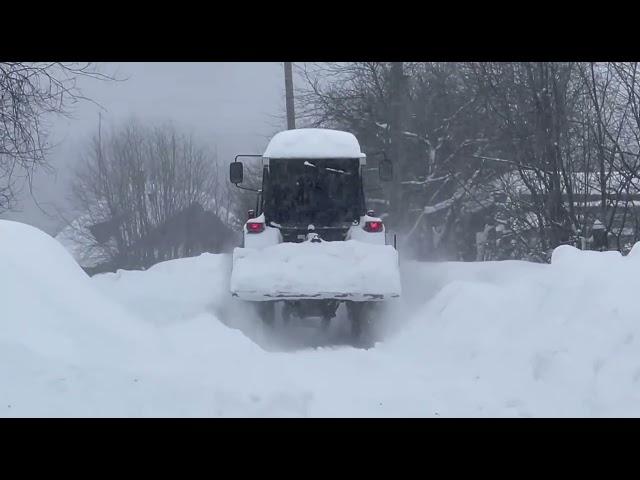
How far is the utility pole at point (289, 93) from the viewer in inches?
838

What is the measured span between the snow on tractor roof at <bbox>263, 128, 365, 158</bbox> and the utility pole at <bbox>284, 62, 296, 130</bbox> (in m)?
9.85

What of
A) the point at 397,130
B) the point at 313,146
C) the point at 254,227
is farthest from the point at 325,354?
the point at 397,130

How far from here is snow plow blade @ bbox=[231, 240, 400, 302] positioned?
945cm

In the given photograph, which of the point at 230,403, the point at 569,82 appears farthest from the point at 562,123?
the point at 230,403

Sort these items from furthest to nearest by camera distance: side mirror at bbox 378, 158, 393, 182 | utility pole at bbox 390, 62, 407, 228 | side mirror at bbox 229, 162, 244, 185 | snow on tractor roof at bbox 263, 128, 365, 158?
utility pole at bbox 390, 62, 407, 228 → side mirror at bbox 378, 158, 393, 182 → snow on tractor roof at bbox 263, 128, 365, 158 → side mirror at bbox 229, 162, 244, 185

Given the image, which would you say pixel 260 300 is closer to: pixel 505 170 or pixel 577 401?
pixel 577 401

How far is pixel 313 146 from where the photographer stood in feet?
37.0

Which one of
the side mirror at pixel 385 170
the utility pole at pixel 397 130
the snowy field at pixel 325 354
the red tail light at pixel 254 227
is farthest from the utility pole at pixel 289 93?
the snowy field at pixel 325 354

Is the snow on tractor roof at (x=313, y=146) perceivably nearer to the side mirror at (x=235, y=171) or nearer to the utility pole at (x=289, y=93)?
the side mirror at (x=235, y=171)

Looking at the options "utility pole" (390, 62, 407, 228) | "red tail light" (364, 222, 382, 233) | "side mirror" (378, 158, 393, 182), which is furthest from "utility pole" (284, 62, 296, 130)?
"red tail light" (364, 222, 382, 233)

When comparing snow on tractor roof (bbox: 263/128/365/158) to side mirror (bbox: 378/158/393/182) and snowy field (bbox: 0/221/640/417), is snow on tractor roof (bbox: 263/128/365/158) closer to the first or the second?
side mirror (bbox: 378/158/393/182)

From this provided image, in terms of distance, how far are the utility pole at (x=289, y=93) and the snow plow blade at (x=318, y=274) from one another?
1190cm

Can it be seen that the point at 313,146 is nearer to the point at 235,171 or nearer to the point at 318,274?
the point at 235,171

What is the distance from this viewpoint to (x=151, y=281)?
12570 mm
